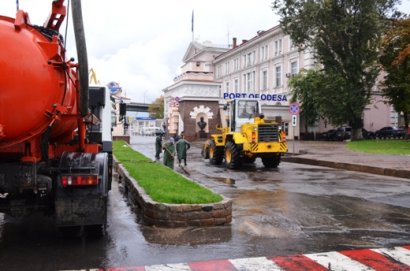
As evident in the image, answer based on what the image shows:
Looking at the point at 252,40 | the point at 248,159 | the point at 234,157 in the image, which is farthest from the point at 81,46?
the point at 252,40

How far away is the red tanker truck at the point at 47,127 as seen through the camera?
5.65m

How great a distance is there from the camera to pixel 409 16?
38.2 m

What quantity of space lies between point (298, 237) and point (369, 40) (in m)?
34.8

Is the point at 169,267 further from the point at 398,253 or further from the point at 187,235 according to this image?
the point at 398,253

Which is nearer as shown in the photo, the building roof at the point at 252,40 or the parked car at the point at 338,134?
the parked car at the point at 338,134

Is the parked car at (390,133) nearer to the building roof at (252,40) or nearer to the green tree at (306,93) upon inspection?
the green tree at (306,93)

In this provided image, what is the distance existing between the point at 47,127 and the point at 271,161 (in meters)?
15.6

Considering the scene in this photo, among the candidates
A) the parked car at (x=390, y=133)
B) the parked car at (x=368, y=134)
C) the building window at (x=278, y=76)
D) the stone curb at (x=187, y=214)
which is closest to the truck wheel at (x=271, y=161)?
the stone curb at (x=187, y=214)

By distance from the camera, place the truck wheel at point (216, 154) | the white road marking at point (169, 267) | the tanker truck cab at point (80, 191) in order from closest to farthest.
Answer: the white road marking at point (169, 267) → the tanker truck cab at point (80, 191) → the truck wheel at point (216, 154)

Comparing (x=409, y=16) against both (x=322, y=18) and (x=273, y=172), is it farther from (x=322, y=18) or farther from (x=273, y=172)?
(x=273, y=172)

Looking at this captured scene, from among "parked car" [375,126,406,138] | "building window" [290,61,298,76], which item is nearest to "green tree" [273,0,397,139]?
"parked car" [375,126,406,138]

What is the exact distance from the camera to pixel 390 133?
50.8 m

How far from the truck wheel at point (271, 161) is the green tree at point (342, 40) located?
20131 mm

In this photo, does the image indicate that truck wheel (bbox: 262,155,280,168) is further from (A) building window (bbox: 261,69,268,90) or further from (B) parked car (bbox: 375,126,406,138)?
(A) building window (bbox: 261,69,268,90)
